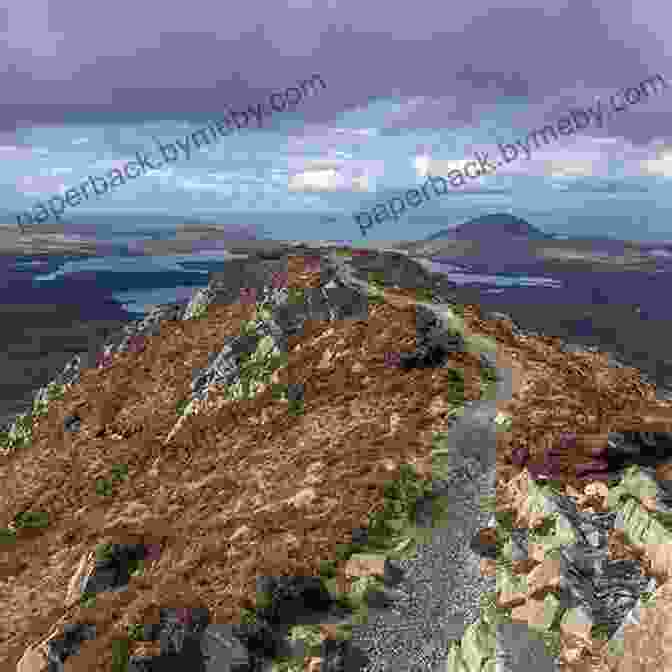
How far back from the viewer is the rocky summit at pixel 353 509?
28.6 metres

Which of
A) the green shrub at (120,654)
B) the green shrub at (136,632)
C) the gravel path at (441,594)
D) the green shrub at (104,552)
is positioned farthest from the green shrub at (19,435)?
the gravel path at (441,594)

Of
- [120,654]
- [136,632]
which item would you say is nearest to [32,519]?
[136,632]

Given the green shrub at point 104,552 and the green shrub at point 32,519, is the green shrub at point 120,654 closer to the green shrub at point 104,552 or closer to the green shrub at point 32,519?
the green shrub at point 104,552

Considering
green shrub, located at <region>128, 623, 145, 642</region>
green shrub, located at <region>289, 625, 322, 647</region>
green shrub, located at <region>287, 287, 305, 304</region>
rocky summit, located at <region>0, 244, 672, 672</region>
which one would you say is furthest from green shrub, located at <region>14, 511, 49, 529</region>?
green shrub, located at <region>289, 625, 322, 647</region>

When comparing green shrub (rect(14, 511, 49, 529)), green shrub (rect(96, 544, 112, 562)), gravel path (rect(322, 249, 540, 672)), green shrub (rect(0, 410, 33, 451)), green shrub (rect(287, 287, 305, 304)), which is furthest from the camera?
green shrub (rect(0, 410, 33, 451))

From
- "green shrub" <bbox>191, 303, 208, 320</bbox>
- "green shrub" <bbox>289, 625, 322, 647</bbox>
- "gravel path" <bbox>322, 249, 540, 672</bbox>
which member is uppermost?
"green shrub" <bbox>191, 303, 208, 320</bbox>

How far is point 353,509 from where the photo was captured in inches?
1495

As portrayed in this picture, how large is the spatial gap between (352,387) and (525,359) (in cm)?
1619

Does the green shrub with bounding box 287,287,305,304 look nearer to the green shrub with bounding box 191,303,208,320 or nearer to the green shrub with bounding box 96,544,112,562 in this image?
the green shrub with bounding box 191,303,208,320

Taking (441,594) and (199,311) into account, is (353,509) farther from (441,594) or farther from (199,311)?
(199,311)

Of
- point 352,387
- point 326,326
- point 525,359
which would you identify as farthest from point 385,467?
point 326,326

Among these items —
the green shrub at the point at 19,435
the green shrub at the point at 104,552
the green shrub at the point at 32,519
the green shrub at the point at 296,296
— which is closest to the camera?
the green shrub at the point at 104,552

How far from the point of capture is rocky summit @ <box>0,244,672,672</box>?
28625mm

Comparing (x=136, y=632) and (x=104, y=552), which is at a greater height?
(x=136, y=632)
